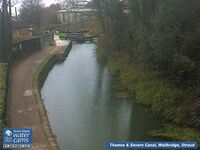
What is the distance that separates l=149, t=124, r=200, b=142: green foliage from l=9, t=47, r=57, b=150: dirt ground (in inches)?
190

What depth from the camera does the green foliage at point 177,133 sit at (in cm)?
1728

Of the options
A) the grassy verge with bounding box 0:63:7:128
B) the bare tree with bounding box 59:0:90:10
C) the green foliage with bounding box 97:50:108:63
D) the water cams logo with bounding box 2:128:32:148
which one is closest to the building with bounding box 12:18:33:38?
the bare tree with bounding box 59:0:90:10

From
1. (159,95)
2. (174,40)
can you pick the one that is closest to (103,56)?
(159,95)

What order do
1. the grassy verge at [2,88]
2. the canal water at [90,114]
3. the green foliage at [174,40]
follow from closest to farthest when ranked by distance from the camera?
the grassy verge at [2,88], the canal water at [90,114], the green foliage at [174,40]

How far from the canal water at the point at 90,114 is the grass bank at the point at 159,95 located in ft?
1.70

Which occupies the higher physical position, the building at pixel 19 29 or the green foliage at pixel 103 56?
the building at pixel 19 29

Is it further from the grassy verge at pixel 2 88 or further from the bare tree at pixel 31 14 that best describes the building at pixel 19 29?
the bare tree at pixel 31 14

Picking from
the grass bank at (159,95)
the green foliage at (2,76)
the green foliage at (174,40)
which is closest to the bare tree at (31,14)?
the green foliage at (2,76)

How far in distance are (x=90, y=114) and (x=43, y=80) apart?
9807 mm

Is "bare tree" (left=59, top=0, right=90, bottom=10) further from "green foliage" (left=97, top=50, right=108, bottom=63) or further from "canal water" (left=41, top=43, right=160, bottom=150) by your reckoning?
"canal water" (left=41, top=43, right=160, bottom=150)

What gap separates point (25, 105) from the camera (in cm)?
2091

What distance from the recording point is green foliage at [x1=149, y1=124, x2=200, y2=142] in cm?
1728

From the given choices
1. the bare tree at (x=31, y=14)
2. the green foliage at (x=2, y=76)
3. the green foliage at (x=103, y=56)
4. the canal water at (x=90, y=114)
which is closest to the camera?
the canal water at (x=90, y=114)

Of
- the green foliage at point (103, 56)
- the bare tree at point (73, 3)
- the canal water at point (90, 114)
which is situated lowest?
the canal water at point (90, 114)
